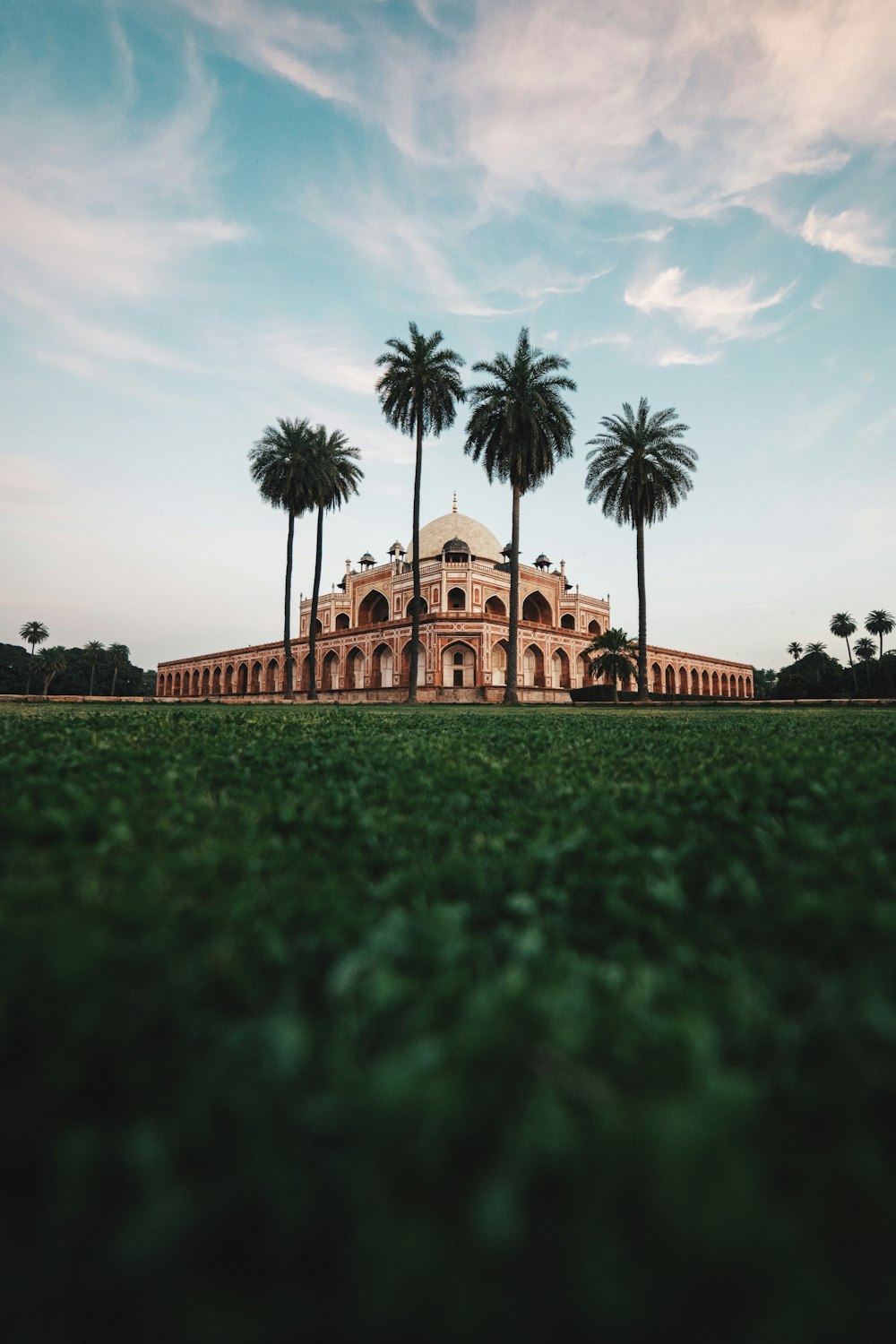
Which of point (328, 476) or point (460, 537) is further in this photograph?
point (460, 537)

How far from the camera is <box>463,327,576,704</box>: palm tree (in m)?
27.3

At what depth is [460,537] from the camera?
54094mm

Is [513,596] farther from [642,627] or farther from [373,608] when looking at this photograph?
[373,608]

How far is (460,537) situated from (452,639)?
15.7m

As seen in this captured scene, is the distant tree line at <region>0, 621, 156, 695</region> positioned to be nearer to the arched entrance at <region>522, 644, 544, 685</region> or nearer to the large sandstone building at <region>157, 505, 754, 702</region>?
the large sandstone building at <region>157, 505, 754, 702</region>

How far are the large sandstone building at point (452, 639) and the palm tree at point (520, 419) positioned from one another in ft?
31.9

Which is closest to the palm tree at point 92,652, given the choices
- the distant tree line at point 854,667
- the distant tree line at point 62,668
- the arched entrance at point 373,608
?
the distant tree line at point 62,668

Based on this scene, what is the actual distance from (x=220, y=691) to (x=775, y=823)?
2553 inches

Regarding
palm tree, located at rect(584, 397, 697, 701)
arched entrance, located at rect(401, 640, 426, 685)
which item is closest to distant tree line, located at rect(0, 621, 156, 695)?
arched entrance, located at rect(401, 640, 426, 685)

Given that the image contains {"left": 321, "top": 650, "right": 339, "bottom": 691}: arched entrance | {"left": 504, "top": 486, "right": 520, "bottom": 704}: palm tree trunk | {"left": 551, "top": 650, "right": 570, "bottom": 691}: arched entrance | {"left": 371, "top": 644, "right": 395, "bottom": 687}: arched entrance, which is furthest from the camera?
{"left": 321, "top": 650, "right": 339, "bottom": 691}: arched entrance

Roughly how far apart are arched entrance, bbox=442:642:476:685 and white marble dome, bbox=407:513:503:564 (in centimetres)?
1230

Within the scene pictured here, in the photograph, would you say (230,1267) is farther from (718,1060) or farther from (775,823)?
(775,823)

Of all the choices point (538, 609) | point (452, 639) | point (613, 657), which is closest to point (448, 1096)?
point (613, 657)

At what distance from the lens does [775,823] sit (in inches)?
99.1
